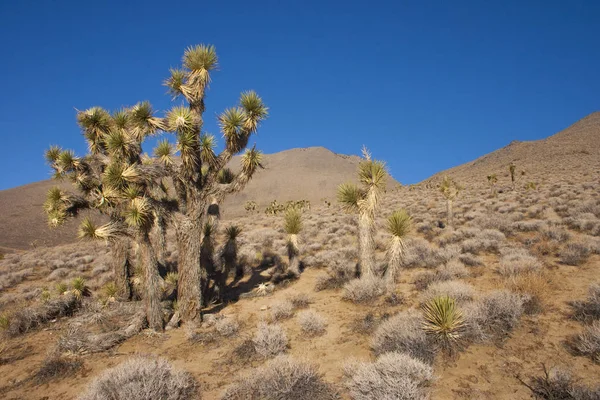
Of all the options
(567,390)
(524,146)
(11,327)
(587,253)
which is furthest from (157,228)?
(524,146)

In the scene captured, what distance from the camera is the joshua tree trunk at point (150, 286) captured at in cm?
801

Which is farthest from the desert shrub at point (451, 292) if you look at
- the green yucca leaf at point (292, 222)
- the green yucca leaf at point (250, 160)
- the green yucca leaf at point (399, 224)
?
the green yucca leaf at point (292, 222)

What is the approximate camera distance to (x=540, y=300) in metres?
6.91

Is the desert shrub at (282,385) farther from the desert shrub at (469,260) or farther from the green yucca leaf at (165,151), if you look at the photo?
the desert shrub at (469,260)

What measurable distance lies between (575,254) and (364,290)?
21.7 feet

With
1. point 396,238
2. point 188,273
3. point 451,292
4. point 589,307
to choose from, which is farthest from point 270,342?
point 589,307

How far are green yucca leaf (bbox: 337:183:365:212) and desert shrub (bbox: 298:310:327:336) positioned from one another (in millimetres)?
3633

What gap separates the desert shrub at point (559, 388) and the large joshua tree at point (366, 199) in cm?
531

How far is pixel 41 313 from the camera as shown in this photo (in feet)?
30.4

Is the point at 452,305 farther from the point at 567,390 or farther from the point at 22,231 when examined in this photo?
the point at 22,231

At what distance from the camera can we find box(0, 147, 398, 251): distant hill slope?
4191cm

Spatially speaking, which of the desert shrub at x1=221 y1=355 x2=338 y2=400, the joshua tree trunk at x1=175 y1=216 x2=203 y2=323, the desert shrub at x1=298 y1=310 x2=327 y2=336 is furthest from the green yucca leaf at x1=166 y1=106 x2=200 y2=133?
the desert shrub at x1=221 y1=355 x2=338 y2=400

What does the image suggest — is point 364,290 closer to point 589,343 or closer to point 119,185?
point 589,343

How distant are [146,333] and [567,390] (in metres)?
8.47
